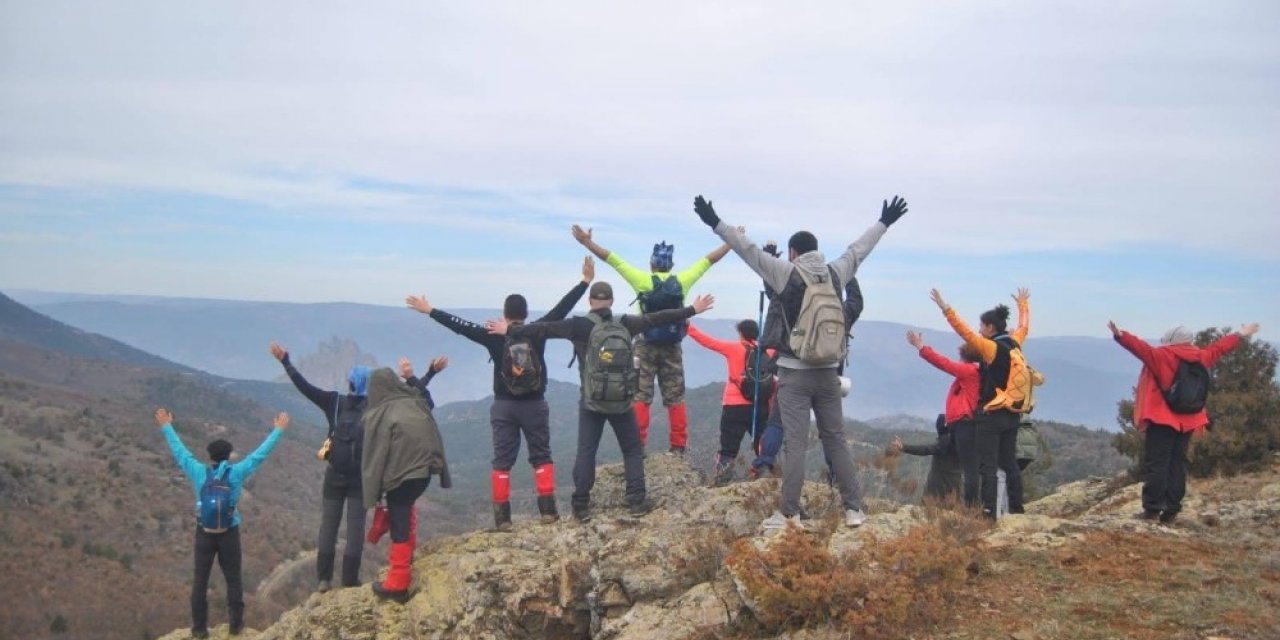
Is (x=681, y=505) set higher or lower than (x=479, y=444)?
higher

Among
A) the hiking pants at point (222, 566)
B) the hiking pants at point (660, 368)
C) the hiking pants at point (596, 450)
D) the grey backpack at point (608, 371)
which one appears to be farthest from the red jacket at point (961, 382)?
the hiking pants at point (222, 566)

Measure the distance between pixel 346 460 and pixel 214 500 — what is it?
1.52m

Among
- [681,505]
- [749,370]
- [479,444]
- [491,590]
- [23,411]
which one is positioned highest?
[749,370]

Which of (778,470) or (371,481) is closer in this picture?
(371,481)

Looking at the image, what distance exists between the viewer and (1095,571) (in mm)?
6059

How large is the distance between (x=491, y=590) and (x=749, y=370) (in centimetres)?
376

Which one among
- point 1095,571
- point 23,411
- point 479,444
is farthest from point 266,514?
point 479,444

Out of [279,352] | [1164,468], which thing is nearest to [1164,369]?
[1164,468]

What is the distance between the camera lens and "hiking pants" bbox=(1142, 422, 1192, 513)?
25.4 ft

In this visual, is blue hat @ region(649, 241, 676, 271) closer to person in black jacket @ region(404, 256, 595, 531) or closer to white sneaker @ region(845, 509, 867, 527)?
person in black jacket @ region(404, 256, 595, 531)

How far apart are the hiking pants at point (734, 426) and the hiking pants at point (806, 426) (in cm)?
260

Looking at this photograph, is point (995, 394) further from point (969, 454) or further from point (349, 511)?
point (349, 511)

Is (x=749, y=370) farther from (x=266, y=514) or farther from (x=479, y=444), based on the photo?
(x=479, y=444)

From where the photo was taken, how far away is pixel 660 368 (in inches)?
364
